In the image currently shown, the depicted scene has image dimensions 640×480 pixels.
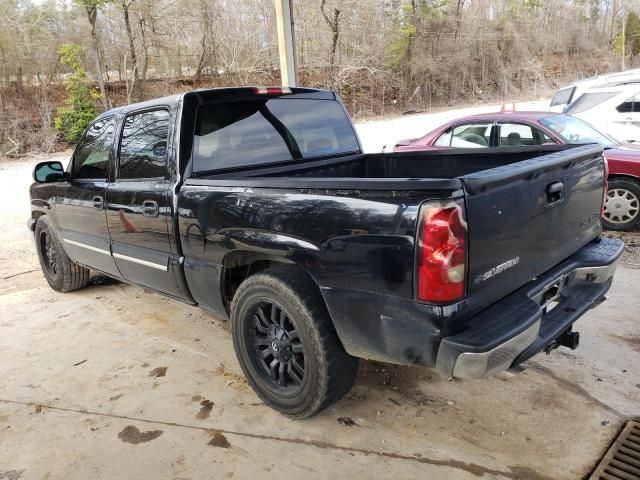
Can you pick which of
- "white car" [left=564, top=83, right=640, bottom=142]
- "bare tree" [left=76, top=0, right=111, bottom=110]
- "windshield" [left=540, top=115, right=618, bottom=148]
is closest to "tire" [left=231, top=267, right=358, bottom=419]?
"windshield" [left=540, top=115, right=618, bottom=148]

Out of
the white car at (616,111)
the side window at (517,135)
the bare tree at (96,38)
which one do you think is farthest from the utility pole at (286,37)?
the bare tree at (96,38)

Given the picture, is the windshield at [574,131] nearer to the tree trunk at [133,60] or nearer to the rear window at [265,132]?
the rear window at [265,132]

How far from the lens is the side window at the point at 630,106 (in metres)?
9.22

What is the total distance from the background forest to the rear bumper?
19401 mm

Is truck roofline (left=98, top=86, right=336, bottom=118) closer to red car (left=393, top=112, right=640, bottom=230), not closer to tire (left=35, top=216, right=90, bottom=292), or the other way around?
tire (left=35, top=216, right=90, bottom=292)

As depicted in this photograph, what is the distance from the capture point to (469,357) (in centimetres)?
222

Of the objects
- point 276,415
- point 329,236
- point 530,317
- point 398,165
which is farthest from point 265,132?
point 530,317

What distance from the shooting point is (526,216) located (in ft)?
8.48

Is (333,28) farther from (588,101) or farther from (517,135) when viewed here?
(517,135)

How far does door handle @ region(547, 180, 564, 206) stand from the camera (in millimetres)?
2717

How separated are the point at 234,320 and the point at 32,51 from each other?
22235 mm

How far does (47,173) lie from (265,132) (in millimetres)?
2256

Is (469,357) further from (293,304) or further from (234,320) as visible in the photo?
(234,320)

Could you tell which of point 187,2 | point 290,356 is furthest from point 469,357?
point 187,2
